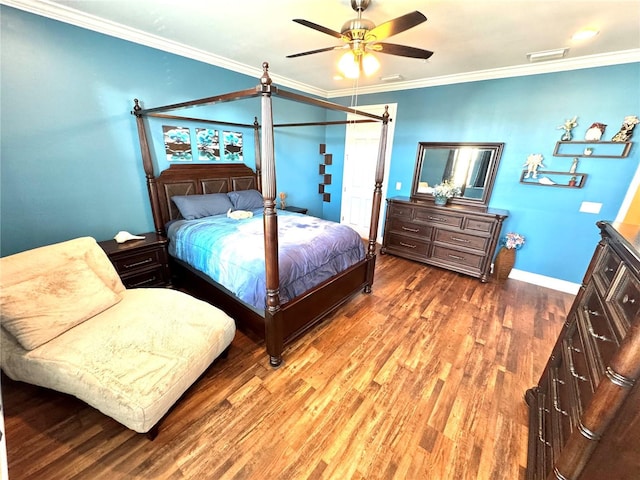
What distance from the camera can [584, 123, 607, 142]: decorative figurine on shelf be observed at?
107 inches

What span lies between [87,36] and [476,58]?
12.9 ft

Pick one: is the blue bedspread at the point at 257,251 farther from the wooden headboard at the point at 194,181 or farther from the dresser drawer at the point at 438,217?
the dresser drawer at the point at 438,217

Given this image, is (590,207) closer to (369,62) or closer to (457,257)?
(457,257)

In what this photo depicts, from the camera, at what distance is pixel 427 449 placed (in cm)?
144

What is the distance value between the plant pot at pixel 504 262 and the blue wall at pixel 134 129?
0.16 meters

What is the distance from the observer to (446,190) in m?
3.65

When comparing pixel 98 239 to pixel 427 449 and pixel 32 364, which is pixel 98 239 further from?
pixel 427 449

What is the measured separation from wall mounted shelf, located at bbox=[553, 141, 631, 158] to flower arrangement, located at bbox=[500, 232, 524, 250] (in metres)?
1.05

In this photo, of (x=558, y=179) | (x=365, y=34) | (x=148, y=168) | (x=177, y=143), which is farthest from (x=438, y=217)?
(x=148, y=168)

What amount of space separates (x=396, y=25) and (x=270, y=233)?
158 cm

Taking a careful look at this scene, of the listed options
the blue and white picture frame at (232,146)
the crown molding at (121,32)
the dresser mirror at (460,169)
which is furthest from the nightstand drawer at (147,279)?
the dresser mirror at (460,169)

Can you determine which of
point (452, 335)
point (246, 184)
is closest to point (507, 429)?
point (452, 335)

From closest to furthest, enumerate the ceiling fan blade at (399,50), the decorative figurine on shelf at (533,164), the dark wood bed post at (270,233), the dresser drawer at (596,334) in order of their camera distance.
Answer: the dresser drawer at (596,334), the dark wood bed post at (270,233), the ceiling fan blade at (399,50), the decorative figurine on shelf at (533,164)

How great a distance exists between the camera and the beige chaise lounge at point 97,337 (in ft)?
4.37
